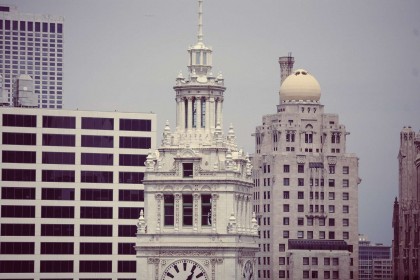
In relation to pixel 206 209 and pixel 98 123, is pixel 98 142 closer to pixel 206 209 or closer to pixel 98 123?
pixel 98 123

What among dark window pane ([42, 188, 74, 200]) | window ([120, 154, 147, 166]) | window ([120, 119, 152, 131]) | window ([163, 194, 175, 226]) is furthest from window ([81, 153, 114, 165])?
window ([163, 194, 175, 226])

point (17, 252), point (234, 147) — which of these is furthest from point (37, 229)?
point (234, 147)

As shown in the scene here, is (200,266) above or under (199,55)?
under

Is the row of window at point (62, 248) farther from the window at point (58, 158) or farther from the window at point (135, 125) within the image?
the window at point (135, 125)

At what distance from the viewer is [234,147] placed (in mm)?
145250

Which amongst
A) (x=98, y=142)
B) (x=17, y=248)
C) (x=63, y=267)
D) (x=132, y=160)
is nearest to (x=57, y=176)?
(x=98, y=142)

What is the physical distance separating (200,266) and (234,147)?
32.1ft

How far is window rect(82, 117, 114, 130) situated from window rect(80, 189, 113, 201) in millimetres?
6300

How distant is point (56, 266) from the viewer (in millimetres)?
185375

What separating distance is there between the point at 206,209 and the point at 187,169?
3384 millimetres

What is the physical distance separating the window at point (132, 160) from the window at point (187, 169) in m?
43.7

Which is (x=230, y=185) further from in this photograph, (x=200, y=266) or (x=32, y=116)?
(x=32, y=116)

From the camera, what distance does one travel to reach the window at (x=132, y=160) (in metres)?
186

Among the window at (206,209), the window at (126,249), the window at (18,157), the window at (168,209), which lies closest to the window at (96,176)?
the window at (18,157)
